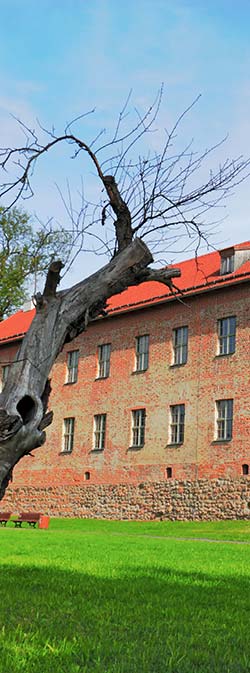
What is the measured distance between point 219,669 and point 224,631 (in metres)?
1.39

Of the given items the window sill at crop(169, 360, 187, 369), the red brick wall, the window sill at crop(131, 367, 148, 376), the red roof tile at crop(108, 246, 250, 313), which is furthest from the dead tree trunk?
the window sill at crop(131, 367, 148, 376)

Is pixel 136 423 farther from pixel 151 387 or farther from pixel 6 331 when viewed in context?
pixel 6 331

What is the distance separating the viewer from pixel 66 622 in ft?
22.1

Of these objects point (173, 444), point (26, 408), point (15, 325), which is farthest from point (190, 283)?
point (26, 408)

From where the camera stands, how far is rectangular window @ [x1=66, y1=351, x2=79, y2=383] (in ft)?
123

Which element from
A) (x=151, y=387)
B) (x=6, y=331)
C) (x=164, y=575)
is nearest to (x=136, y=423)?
(x=151, y=387)

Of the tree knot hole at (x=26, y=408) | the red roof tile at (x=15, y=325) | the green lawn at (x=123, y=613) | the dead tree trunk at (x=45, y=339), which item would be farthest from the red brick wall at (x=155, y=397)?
the tree knot hole at (x=26, y=408)

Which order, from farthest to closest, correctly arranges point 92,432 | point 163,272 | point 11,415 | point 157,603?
point 92,432 < point 157,603 < point 163,272 < point 11,415

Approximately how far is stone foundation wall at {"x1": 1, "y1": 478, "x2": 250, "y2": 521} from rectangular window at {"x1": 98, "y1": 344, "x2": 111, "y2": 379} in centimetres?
456

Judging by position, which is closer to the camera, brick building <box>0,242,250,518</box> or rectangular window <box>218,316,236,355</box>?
brick building <box>0,242,250,518</box>

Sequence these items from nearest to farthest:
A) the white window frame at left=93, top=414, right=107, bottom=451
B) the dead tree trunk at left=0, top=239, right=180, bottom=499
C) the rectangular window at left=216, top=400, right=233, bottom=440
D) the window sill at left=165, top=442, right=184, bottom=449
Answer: the dead tree trunk at left=0, top=239, right=180, bottom=499 → the rectangular window at left=216, top=400, right=233, bottom=440 → the window sill at left=165, top=442, right=184, bottom=449 → the white window frame at left=93, top=414, right=107, bottom=451

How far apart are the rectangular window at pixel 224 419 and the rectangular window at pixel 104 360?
269 inches

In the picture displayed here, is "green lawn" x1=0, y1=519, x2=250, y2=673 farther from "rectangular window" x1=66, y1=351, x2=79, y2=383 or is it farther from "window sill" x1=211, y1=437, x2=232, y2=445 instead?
"rectangular window" x1=66, y1=351, x2=79, y2=383

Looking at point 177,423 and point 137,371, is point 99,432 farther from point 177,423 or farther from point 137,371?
point 177,423
